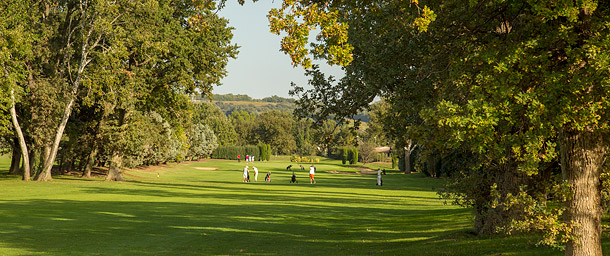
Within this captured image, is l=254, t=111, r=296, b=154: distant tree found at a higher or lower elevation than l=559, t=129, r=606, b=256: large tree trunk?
higher

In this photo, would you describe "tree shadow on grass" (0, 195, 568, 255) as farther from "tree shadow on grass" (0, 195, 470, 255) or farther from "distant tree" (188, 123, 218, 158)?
"distant tree" (188, 123, 218, 158)

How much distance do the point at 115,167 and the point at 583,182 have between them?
4403cm

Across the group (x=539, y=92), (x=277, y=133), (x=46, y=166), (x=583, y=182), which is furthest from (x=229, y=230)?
(x=277, y=133)

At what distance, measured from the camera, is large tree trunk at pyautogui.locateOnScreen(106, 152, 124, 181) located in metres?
46.5

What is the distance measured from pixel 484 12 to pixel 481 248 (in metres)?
5.76

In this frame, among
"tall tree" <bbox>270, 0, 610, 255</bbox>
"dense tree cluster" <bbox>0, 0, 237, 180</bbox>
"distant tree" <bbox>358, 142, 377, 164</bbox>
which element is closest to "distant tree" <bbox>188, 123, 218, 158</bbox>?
"distant tree" <bbox>358, 142, 377, 164</bbox>

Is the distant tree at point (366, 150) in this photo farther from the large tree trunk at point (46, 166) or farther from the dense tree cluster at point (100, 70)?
the large tree trunk at point (46, 166)

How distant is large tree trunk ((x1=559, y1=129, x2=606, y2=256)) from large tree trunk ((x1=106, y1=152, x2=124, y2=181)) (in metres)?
42.4

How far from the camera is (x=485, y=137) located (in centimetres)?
789

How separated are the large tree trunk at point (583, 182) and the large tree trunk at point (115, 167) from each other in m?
42.4

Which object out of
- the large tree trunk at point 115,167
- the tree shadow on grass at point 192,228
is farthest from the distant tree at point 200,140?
the tree shadow on grass at point 192,228

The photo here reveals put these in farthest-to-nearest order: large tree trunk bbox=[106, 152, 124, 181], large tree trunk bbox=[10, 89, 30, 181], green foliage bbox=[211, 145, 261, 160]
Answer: green foliage bbox=[211, 145, 261, 160], large tree trunk bbox=[106, 152, 124, 181], large tree trunk bbox=[10, 89, 30, 181]

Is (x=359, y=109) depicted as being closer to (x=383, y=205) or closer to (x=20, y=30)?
(x=383, y=205)

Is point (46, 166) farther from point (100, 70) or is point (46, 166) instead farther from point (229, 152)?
point (229, 152)
